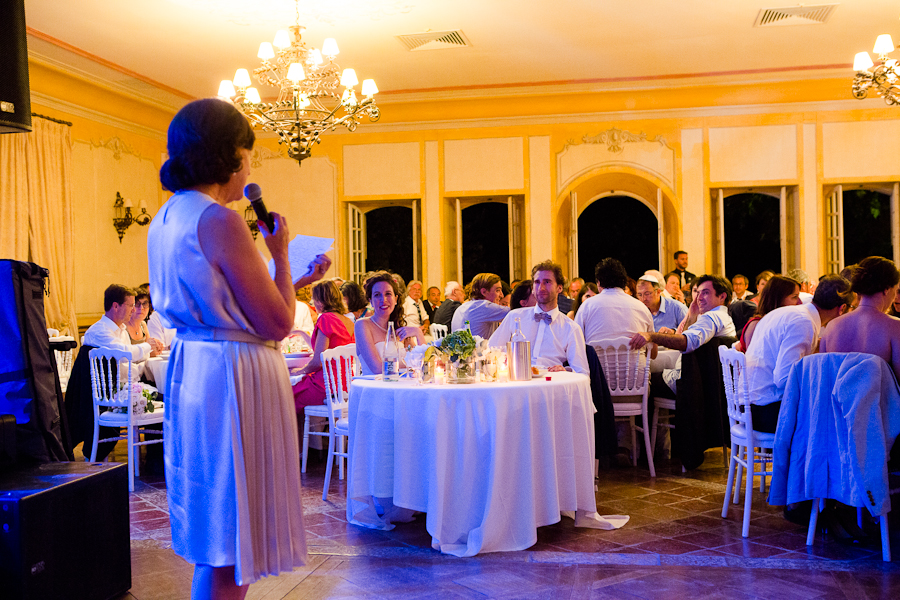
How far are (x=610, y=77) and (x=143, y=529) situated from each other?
7605mm

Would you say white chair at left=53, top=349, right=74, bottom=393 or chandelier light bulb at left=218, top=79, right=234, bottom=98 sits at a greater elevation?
chandelier light bulb at left=218, top=79, right=234, bottom=98

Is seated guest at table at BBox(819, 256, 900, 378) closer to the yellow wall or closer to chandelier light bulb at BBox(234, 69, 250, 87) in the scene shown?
chandelier light bulb at BBox(234, 69, 250, 87)

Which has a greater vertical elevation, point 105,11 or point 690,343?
point 105,11

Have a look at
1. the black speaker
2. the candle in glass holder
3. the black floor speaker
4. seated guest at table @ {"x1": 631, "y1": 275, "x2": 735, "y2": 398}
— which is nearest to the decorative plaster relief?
seated guest at table @ {"x1": 631, "y1": 275, "x2": 735, "y2": 398}

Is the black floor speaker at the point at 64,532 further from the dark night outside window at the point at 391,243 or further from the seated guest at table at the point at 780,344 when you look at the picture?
the dark night outside window at the point at 391,243

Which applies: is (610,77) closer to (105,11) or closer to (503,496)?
(105,11)

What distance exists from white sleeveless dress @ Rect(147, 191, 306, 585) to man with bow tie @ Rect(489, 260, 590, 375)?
2814mm

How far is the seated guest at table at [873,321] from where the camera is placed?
10.9ft

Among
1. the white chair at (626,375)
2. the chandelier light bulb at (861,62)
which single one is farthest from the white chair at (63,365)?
the chandelier light bulb at (861,62)

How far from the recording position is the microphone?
1.67m

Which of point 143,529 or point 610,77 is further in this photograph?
point 610,77

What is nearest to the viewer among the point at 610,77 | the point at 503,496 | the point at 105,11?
the point at 503,496

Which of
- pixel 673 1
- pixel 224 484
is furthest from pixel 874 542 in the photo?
pixel 673 1

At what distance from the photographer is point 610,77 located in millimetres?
9422
